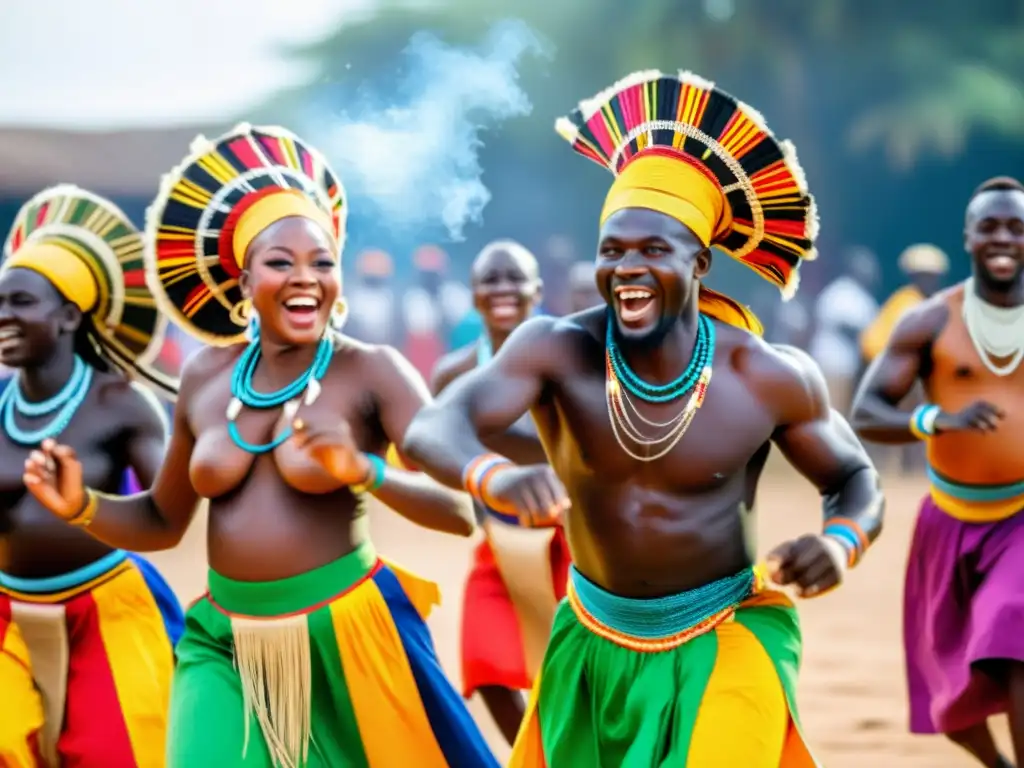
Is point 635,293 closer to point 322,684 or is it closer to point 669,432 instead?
point 669,432

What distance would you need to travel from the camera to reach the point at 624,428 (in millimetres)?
3902

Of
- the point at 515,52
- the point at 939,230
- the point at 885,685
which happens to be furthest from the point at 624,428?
the point at 939,230

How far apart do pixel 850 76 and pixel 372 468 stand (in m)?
23.1

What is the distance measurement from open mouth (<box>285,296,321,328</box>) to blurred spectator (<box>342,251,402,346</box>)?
13197 mm

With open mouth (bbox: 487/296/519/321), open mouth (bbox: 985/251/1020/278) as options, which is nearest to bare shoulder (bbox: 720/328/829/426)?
open mouth (bbox: 985/251/1020/278)

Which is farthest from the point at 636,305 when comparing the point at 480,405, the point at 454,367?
the point at 454,367

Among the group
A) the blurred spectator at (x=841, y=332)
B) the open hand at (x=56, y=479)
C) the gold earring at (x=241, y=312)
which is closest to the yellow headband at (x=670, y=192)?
the gold earring at (x=241, y=312)

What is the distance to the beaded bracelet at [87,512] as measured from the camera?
15.3ft

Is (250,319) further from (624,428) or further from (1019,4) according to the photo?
(1019,4)

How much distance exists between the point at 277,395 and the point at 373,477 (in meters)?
0.52

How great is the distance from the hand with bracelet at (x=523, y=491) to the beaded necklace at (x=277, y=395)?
3.71ft

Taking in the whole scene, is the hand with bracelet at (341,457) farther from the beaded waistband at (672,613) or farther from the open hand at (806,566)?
the open hand at (806,566)

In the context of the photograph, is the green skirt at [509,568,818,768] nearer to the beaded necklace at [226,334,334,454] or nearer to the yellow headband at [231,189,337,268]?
the beaded necklace at [226,334,334,454]

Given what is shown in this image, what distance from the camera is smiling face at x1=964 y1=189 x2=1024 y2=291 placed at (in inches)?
239
